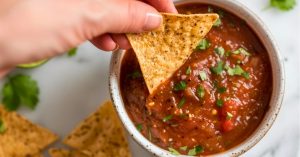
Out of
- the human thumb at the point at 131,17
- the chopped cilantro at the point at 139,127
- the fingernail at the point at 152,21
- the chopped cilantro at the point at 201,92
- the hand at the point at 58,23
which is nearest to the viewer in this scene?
the hand at the point at 58,23

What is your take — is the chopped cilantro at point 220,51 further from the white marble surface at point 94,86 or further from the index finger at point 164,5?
the white marble surface at point 94,86

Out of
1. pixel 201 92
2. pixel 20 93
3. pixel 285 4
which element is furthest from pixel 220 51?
pixel 20 93

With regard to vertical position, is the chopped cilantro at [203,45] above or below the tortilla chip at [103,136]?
above

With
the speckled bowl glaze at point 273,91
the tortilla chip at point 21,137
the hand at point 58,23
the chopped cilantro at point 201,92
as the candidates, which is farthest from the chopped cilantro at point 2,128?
the chopped cilantro at point 201,92

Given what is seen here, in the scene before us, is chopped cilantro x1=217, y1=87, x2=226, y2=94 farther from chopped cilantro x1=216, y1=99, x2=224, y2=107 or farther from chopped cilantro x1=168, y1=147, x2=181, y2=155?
chopped cilantro x1=168, y1=147, x2=181, y2=155

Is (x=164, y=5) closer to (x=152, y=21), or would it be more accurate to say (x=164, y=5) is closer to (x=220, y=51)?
(x=152, y=21)

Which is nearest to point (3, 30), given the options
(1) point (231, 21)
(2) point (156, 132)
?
(2) point (156, 132)
